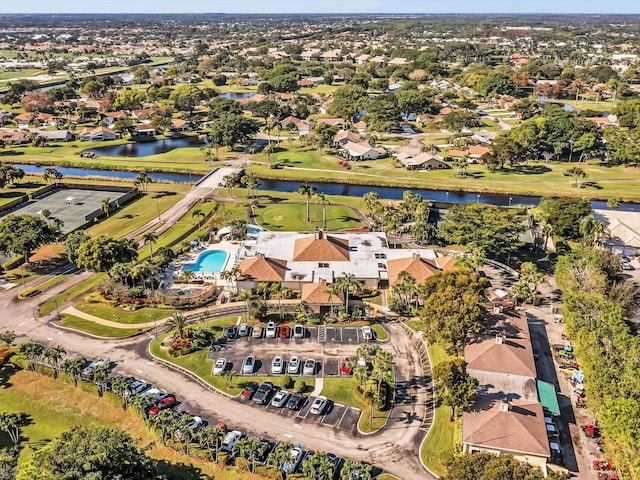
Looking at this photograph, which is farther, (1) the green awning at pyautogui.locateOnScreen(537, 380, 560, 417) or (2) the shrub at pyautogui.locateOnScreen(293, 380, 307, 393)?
(2) the shrub at pyautogui.locateOnScreen(293, 380, 307, 393)

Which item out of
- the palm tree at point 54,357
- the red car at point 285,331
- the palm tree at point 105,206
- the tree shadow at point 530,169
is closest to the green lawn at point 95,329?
the palm tree at point 54,357

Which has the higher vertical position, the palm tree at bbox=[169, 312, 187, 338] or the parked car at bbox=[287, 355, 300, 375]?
the palm tree at bbox=[169, 312, 187, 338]

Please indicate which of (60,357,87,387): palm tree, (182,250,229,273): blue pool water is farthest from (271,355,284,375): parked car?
(182,250,229,273): blue pool water

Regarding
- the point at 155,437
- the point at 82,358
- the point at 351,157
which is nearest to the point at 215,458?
the point at 155,437

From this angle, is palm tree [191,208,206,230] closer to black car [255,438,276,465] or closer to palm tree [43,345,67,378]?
palm tree [43,345,67,378]

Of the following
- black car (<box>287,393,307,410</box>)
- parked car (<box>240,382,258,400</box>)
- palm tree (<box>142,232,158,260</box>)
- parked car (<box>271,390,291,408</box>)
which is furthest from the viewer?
palm tree (<box>142,232,158,260</box>)

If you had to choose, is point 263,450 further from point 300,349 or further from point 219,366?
point 300,349

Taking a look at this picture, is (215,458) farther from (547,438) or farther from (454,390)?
(547,438)

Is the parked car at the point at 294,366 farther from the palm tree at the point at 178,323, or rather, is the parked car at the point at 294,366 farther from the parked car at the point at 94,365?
the parked car at the point at 94,365
